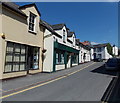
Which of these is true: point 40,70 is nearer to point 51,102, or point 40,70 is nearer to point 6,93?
point 6,93

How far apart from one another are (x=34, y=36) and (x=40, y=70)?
13.6ft

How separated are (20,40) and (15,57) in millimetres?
1638

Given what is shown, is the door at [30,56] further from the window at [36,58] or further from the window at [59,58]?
the window at [59,58]

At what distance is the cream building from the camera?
8398 millimetres

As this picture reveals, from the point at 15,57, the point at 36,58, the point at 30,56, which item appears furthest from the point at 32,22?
the point at 15,57

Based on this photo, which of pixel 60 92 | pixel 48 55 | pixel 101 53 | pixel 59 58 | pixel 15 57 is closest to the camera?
pixel 60 92

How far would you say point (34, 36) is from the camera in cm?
1170

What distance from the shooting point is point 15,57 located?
940 centimetres

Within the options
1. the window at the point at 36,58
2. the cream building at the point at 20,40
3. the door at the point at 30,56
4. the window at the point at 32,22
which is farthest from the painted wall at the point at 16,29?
the window at the point at 36,58

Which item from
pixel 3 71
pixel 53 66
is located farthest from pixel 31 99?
pixel 53 66

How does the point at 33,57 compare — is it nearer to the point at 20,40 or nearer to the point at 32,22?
the point at 20,40

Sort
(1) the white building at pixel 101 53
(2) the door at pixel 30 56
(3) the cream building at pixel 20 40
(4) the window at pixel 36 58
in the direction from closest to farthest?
1. (3) the cream building at pixel 20 40
2. (2) the door at pixel 30 56
3. (4) the window at pixel 36 58
4. (1) the white building at pixel 101 53

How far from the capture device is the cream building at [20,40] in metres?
8.40

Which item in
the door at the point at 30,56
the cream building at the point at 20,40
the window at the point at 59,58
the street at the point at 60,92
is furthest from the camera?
the window at the point at 59,58
